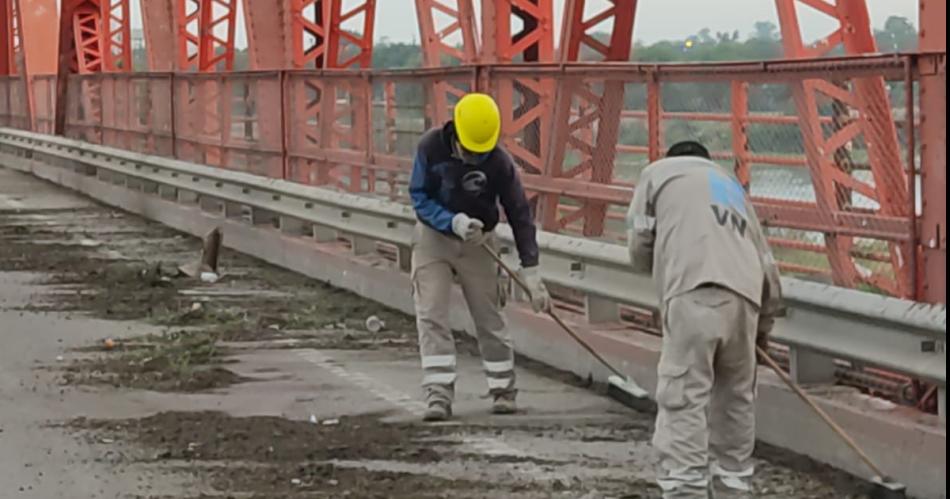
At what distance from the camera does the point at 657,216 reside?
23.4 ft

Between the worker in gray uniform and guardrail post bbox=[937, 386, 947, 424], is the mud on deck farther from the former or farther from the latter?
the worker in gray uniform

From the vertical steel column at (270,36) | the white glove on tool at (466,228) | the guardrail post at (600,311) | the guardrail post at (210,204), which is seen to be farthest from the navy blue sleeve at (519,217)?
the vertical steel column at (270,36)

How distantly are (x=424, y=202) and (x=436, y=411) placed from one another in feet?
3.58

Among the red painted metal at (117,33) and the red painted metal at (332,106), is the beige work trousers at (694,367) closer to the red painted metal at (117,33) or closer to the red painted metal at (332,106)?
the red painted metal at (332,106)

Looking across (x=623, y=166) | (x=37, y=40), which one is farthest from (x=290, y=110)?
(x=37, y=40)

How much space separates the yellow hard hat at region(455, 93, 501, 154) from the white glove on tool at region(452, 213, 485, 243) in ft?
1.17

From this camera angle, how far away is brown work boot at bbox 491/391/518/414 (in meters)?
9.78

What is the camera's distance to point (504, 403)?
32.2 ft

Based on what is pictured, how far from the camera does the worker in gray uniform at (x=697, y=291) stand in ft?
22.9

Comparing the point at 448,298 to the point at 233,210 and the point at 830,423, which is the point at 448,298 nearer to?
the point at 830,423

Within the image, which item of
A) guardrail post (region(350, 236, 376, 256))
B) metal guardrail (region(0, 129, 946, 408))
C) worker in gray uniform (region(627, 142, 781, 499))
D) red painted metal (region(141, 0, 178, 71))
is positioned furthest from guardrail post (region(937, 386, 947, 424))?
red painted metal (region(141, 0, 178, 71))

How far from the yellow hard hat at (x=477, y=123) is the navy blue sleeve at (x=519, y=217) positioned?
26 centimetres

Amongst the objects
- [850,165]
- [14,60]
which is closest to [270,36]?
[850,165]

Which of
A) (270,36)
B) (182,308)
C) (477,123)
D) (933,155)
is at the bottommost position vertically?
(182,308)
